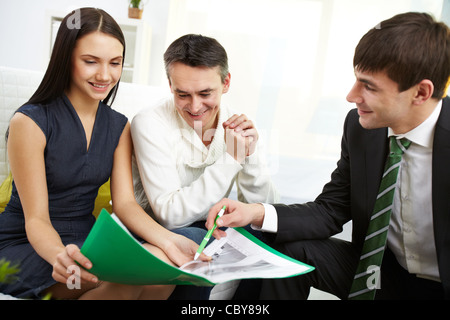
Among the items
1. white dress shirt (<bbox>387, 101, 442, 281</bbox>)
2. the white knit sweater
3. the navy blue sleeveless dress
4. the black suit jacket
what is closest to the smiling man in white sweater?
the white knit sweater

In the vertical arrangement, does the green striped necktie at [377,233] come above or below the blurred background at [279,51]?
below

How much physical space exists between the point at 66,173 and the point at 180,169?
41cm

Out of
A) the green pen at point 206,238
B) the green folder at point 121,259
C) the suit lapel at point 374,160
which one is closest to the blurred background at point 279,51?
the suit lapel at point 374,160

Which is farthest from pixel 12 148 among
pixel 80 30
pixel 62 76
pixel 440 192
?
pixel 440 192

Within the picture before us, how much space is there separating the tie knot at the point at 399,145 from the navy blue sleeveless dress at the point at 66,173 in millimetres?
848

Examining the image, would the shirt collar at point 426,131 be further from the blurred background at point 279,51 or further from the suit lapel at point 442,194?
the blurred background at point 279,51

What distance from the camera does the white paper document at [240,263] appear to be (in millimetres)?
944

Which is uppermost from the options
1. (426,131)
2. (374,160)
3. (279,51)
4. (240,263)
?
(279,51)

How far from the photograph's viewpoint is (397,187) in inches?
49.4

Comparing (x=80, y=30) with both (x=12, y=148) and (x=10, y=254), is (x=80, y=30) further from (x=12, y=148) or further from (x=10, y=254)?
(x=10, y=254)

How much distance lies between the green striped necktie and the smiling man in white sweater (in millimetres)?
440

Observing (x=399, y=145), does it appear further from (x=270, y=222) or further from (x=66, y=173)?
(x=66, y=173)

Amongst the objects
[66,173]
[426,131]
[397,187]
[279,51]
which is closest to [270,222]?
[397,187]

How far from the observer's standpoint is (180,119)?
157 centimetres
